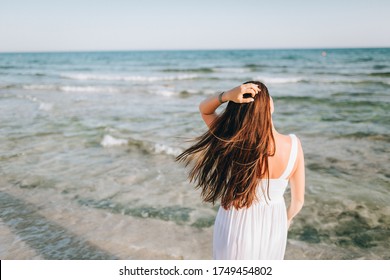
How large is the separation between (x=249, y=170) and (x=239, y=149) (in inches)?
6.2

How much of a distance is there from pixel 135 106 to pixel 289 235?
33.9 ft

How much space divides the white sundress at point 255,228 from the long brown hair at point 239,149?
90 millimetres

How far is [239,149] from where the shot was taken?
83.0 inches

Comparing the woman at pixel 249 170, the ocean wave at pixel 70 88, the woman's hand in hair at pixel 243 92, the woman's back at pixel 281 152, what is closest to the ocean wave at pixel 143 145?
the woman at pixel 249 170

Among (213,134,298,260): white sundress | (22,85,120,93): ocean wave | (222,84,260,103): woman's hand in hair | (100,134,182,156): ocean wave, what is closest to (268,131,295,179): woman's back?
(213,134,298,260): white sundress

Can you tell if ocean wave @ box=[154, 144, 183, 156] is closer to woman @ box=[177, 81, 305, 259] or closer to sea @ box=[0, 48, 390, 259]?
sea @ box=[0, 48, 390, 259]

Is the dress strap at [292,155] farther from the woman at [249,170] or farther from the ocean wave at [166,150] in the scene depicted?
the ocean wave at [166,150]

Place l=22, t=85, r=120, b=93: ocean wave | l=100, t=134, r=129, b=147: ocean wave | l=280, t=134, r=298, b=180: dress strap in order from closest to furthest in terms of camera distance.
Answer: l=280, t=134, r=298, b=180: dress strap < l=100, t=134, r=129, b=147: ocean wave < l=22, t=85, r=120, b=93: ocean wave

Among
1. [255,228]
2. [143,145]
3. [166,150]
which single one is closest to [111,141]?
[143,145]

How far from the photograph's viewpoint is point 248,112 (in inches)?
78.1

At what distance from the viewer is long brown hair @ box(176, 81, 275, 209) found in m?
2.00

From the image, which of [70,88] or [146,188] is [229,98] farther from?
[70,88]

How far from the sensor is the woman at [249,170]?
201cm
